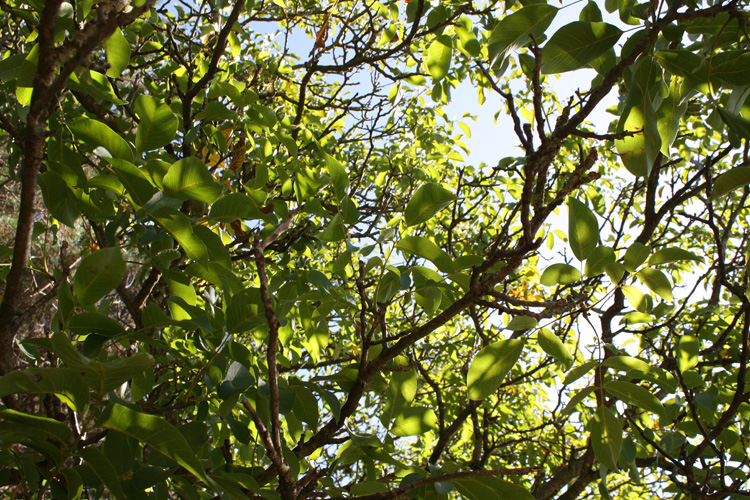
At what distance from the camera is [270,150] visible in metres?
2.17

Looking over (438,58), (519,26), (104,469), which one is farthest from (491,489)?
(438,58)

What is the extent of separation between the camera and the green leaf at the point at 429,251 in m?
1.14

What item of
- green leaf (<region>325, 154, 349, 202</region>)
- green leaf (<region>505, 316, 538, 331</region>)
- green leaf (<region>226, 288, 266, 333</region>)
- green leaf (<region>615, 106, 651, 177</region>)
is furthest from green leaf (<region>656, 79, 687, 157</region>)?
green leaf (<region>226, 288, 266, 333</region>)

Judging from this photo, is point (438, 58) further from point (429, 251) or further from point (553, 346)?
point (553, 346)

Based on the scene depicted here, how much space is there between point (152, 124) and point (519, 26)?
841 millimetres

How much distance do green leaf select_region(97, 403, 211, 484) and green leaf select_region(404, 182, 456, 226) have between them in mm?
661

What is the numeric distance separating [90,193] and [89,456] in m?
0.75

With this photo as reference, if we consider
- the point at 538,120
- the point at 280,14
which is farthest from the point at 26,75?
the point at 280,14

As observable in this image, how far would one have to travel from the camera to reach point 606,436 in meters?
1.24

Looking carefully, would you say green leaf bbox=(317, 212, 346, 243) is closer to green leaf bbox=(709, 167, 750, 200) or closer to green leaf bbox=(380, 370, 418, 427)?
green leaf bbox=(380, 370, 418, 427)

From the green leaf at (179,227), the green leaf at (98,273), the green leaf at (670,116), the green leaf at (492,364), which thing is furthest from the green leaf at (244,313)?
the green leaf at (670,116)

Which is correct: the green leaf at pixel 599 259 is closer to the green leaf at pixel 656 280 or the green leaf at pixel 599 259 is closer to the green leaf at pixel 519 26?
the green leaf at pixel 656 280

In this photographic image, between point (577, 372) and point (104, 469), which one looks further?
point (577, 372)

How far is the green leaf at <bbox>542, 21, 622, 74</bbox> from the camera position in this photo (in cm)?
103
